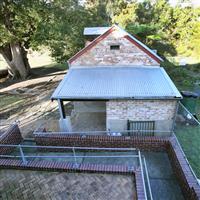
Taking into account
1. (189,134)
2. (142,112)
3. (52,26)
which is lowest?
(189,134)

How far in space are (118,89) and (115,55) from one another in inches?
139

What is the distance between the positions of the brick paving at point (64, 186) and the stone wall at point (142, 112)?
3.39m

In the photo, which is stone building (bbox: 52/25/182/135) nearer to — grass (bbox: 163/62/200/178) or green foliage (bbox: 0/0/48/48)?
grass (bbox: 163/62/200/178)

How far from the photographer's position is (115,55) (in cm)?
1219

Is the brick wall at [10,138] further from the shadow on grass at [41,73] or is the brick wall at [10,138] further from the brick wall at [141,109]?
the shadow on grass at [41,73]

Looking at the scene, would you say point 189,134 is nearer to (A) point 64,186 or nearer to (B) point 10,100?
(A) point 64,186

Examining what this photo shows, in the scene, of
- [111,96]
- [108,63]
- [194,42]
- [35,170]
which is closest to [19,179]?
[35,170]

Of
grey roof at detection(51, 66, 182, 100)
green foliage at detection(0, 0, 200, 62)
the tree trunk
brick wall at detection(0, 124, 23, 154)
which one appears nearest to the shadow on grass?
the tree trunk

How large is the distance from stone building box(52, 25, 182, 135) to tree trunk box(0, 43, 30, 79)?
1123 centimetres

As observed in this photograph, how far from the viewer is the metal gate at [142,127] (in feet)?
31.5

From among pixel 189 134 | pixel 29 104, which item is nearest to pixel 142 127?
pixel 189 134

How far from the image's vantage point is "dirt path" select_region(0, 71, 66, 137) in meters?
12.0

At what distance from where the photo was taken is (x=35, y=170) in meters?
7.18

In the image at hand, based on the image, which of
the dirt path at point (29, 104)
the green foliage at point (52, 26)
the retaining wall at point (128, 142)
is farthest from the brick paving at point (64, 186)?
the green foliage at point (52, 26)
